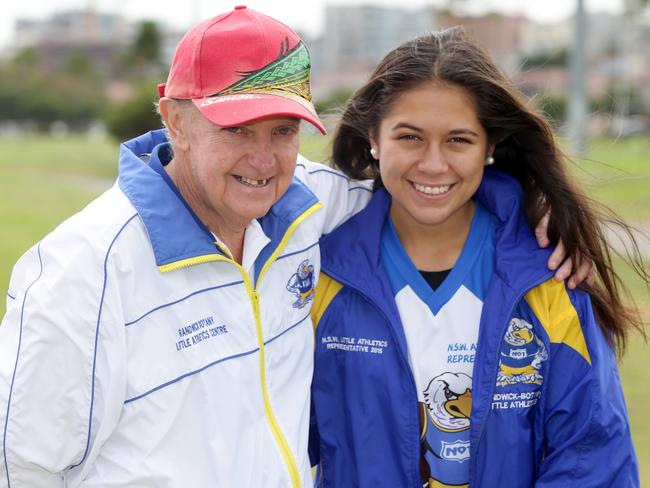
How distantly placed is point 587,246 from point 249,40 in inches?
47.1

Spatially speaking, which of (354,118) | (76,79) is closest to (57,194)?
(354,118)

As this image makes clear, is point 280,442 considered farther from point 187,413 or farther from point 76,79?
point 76,79

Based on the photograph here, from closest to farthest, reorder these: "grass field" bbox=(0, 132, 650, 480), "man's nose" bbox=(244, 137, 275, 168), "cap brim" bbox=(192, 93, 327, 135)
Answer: "cap brim" bbox=(192, 93, 327, 135) < "man's nose" bbox=(244, 137, 275, 168) < "grass field" bbox=(0, 132, 650, 480)

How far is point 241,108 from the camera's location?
2164 mm

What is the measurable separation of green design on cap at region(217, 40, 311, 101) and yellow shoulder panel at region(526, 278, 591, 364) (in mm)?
844

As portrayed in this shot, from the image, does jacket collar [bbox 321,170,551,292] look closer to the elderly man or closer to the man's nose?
the elderly man

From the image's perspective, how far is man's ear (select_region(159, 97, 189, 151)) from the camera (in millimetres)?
2279

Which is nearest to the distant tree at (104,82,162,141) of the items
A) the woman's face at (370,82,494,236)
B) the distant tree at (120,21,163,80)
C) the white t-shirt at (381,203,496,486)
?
the woman's face at (370,82,494,236)

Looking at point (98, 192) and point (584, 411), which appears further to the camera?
point (98, 192)

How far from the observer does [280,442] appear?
2330mm

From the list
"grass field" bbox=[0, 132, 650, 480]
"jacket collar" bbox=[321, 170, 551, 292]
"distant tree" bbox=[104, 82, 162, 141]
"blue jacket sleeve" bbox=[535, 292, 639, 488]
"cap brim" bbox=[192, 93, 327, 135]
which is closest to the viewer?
"cap brim" bbox=[192, 93, 327, 135]

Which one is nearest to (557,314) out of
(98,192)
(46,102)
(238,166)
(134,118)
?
(238,166)

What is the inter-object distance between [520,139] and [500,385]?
2.67 feet

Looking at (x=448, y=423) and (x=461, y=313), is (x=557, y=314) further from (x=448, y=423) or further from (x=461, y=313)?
(x=448, y=423)
